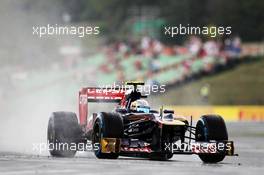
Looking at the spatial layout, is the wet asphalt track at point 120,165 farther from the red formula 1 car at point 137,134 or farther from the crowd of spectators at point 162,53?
the crowd of spectators at point 162,53

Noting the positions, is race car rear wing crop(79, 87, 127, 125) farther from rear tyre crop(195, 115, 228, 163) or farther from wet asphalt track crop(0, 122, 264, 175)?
rear tyre crop(195, 115, 228, 163)

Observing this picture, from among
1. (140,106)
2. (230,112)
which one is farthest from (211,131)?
(230,112)

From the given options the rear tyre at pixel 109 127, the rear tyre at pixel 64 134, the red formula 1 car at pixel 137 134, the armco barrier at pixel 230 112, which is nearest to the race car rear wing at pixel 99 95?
the red formula 1 car at pixel 137 134

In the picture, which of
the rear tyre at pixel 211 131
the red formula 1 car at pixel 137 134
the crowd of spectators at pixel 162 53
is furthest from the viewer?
the crowd of spectators at pixel 162 53

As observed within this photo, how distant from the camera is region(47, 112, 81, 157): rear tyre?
24.1 metres

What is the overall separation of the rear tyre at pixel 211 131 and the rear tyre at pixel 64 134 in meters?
2.81

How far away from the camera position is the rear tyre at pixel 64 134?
2414 centimetres

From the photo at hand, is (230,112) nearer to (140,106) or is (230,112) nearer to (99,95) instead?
(99,95)

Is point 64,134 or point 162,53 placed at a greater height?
point 162,53

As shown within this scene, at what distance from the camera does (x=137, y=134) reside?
23578mm

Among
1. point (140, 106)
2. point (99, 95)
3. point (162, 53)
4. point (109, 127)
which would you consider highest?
point (162, 53)

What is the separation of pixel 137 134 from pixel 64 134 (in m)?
1.73

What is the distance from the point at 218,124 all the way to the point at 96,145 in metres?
2.66

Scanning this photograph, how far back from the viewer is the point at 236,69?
85.2m
